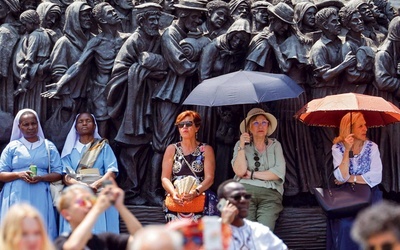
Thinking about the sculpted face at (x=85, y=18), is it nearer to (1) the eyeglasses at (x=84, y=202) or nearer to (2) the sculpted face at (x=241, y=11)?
(2) the sculpted face at (x=241, y=11)

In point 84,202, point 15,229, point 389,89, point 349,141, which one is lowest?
point 15,229

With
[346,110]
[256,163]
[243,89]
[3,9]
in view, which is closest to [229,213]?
[243,89]

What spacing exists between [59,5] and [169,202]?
9.82 ft

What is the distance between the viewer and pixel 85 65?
11.2m

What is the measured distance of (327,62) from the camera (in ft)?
35.3

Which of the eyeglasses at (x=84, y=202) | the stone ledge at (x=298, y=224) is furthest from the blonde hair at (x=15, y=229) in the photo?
the stone ledge at (x=298, y=224)

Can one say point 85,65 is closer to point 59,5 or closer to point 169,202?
point 59,5

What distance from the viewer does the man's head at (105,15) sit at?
11195 millimetres

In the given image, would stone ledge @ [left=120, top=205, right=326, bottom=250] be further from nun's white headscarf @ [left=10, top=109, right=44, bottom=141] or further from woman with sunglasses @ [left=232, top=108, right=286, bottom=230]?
nun's white headscarf @ [left=10, top=109, right=44, bottom=141]

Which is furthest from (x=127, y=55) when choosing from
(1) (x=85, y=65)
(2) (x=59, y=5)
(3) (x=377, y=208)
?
(3) (x=377, y=208)

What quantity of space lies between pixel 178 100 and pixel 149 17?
950 millimetres

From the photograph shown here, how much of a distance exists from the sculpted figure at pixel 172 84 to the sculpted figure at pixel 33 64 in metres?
1.33

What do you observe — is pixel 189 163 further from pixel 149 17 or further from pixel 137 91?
pixel 149 17

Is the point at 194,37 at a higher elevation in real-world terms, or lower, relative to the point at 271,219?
higher
